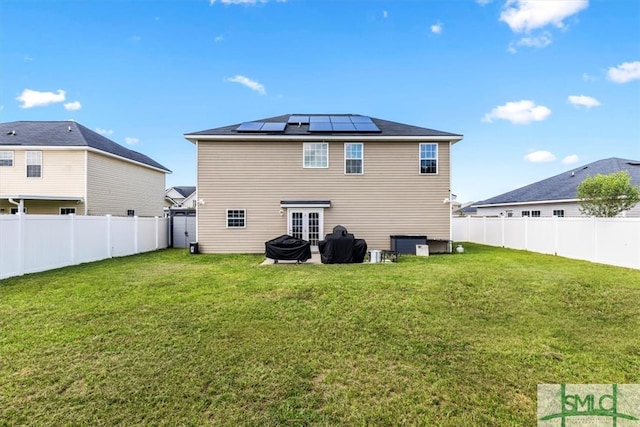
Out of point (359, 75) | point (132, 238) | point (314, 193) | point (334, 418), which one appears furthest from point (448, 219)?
point (132, 238)

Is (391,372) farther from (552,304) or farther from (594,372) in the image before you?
(552,304)

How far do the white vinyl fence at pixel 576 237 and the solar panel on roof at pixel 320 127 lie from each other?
10456 millimetres

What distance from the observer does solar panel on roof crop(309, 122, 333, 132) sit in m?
13.3

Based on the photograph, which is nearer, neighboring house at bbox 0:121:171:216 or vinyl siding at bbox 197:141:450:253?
vinyl siding at bbox 197:141:450:253

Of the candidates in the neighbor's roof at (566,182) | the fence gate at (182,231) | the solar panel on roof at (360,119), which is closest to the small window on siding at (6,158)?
the fence gate at (182,231)

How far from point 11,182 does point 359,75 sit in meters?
19.0

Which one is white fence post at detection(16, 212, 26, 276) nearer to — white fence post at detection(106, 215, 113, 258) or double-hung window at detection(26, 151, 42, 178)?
white fence post at detection(106, 215, 113, 258)

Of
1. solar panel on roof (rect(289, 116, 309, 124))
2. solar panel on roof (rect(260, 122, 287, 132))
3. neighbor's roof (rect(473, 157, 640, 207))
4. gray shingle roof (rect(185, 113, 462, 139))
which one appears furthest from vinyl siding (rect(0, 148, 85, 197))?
neighbor's roof (rect(473, 157, 640, 207))

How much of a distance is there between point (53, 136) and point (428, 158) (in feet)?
62.7

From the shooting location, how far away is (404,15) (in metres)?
13.9

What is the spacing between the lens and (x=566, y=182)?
1930 centimetres

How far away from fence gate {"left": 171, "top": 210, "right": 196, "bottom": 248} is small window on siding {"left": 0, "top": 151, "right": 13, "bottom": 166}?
26.9ft

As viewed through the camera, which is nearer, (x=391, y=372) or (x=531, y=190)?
Result: (x=391, y=372)

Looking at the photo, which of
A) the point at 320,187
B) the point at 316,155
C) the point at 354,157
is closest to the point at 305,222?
the point at 320,187
